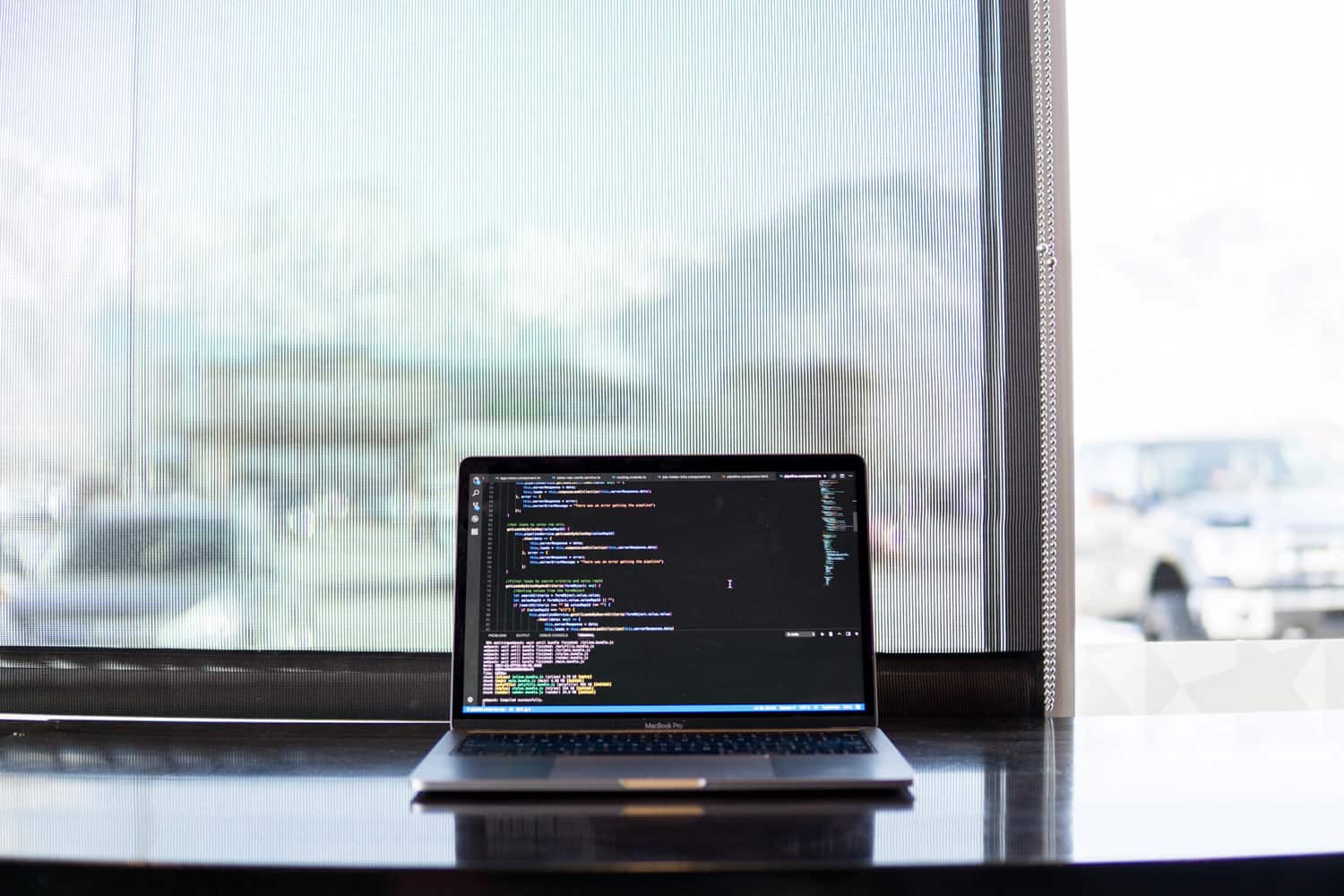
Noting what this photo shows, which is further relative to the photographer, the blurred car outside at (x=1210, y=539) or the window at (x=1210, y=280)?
the blurred car outside at (x=1210, y=539)

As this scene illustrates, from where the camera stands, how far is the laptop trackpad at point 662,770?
3.14 feet

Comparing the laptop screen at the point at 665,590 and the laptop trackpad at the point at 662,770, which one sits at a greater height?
the laptop screen at the point at 665,590

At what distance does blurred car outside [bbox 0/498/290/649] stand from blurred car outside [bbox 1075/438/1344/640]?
1148 mm

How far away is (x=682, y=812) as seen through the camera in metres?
0.91

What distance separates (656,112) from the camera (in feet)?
4.40

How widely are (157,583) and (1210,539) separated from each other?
188cm

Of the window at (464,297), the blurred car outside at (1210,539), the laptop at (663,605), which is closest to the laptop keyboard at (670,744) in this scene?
the laptop at (663,605)

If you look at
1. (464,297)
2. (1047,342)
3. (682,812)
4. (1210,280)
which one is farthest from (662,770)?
Answer: (1210,280)

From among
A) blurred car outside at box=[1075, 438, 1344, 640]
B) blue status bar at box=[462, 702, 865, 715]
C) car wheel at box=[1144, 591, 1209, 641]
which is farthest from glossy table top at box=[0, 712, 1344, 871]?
car wheel at box=[1144, 591, 1209, 641]

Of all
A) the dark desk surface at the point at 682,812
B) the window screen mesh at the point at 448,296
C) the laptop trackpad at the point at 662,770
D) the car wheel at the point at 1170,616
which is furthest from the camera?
the car wheel at the point at 1170,616

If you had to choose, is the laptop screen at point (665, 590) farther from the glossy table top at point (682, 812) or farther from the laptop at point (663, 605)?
the glossy table top at point (682, 812)

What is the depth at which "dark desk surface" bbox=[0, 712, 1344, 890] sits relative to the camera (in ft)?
2.66

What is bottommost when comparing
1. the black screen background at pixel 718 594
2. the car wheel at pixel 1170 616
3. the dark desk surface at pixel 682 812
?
the dark desk surface at pixel 682 812

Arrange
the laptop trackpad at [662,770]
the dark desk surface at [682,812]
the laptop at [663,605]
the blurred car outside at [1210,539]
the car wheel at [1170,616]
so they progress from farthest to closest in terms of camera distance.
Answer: the car wheel at [1170,616], the blurred car outside at [1210,539], the laptop at [663,605], the laptop trackpad at [662,770], the dark desk surface at [682,812]
